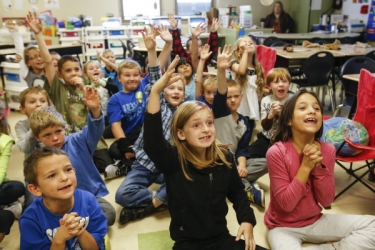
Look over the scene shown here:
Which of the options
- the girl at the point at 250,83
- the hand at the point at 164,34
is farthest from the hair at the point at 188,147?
the girl at the point at 250,83

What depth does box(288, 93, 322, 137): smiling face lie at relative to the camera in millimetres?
1482

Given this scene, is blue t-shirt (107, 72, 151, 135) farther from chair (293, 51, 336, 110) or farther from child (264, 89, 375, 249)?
chair (293, 51, 336, 110)

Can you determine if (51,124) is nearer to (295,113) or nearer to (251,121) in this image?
(295,113)

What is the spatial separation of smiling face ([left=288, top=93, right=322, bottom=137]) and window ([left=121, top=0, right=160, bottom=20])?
22.2 ft

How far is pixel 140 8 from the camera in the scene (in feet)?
24.9

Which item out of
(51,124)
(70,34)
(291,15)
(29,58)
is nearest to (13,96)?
(29,58)

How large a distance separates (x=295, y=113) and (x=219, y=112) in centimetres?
54

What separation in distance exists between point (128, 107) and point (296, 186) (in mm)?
1597

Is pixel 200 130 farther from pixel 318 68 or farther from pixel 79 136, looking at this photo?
pixel 318 68

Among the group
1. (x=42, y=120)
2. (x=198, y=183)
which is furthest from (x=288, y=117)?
(x=42, y=120)

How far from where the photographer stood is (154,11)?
7633 mm

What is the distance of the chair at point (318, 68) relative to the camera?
3744mm

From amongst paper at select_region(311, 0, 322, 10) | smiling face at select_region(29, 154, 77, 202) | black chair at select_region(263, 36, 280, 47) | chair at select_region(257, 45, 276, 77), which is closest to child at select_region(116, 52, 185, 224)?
smiling face at select_region(29, 154, 77, 202)

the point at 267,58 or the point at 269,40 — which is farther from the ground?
the point at 269,40
